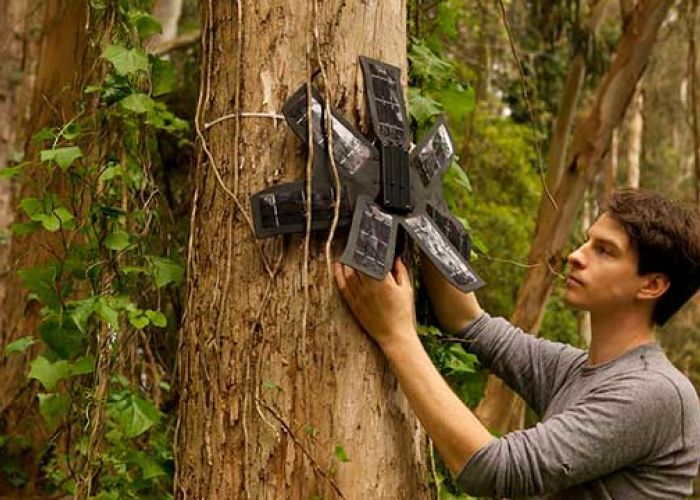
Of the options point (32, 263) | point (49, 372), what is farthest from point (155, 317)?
point (32, 263)

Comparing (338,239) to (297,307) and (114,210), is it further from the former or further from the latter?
(114,210)

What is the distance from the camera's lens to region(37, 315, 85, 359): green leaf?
3400 millimetres

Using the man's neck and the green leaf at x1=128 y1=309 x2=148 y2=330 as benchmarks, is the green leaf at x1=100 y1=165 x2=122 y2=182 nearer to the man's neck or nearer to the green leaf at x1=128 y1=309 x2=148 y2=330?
the green leaf at x1=128 y1=309 x2=148 y2=330

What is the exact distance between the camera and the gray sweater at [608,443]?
2508mm

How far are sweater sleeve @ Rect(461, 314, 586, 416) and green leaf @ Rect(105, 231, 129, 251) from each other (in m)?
1.05

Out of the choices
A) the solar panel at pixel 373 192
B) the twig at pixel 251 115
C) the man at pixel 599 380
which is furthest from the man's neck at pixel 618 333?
the twig at pixel 251 115

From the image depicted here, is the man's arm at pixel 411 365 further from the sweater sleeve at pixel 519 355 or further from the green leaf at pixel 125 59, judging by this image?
the green leaf at pixel 125 59

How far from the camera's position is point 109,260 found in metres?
3.34

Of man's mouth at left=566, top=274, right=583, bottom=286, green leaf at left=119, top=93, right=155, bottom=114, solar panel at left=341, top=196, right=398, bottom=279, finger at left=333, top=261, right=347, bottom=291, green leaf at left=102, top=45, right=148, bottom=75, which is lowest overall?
man's mouth at left=566, top=274, right=583, bottom=286

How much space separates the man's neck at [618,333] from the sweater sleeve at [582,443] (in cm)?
23

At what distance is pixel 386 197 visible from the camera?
2.64 m

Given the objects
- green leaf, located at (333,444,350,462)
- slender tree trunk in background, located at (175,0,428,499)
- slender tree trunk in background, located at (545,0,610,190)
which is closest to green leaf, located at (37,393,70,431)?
slender tree trunk in background, located at (175,0,428,499)

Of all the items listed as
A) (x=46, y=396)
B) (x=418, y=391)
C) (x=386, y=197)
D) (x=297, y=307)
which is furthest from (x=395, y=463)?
(x=46, y=396)

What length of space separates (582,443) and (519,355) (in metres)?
0.72
